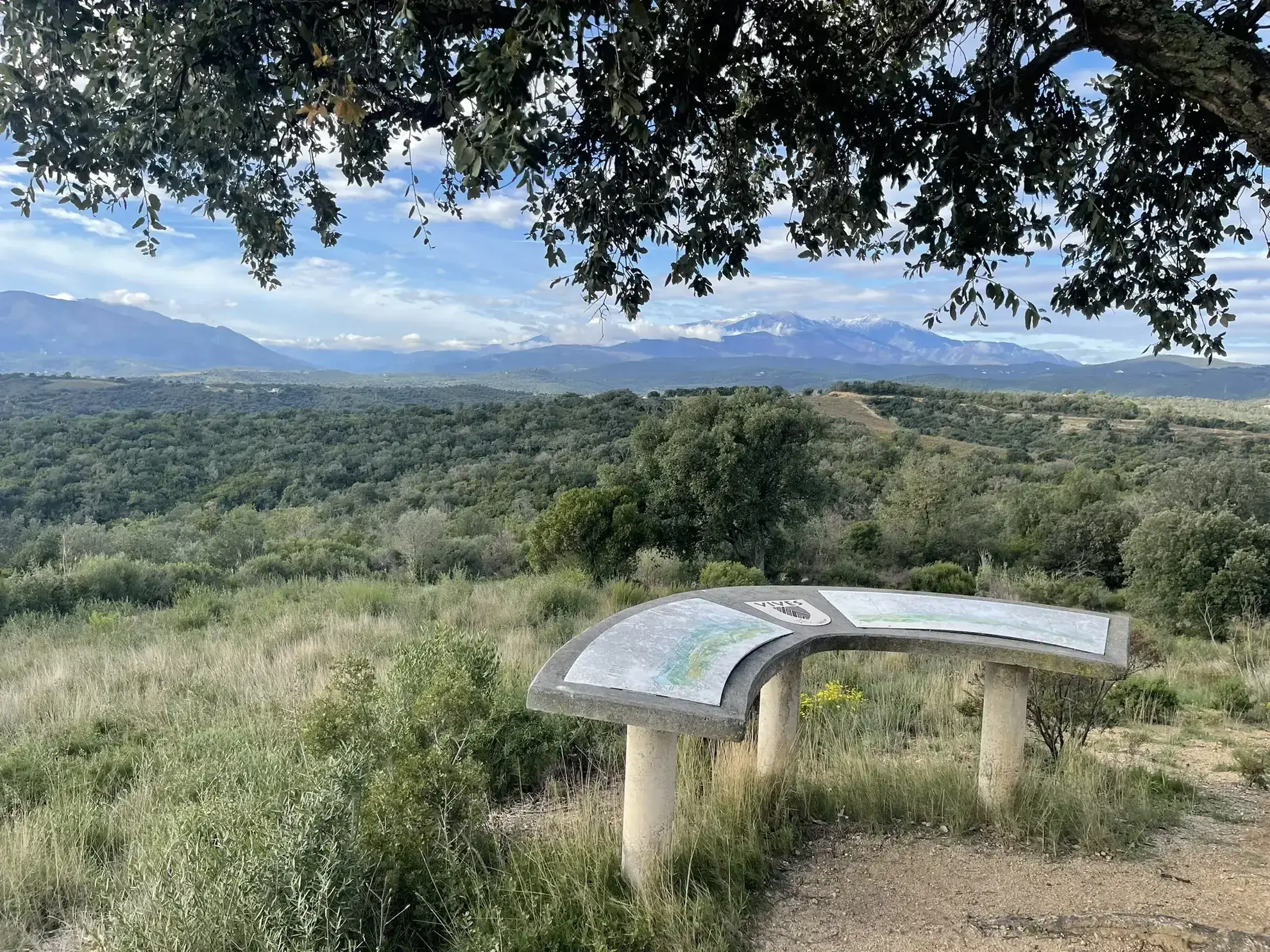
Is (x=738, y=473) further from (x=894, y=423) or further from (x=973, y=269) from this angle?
(x=894, y=423)

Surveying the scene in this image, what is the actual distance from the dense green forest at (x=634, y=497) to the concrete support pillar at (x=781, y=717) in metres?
9.72

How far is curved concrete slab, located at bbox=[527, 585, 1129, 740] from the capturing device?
2.64 metres

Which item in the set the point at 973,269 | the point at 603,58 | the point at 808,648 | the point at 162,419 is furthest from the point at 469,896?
the point at 162,419

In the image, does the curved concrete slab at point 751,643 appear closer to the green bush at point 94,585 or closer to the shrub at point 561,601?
the shrub at point 561,601

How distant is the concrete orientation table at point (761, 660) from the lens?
105 inches

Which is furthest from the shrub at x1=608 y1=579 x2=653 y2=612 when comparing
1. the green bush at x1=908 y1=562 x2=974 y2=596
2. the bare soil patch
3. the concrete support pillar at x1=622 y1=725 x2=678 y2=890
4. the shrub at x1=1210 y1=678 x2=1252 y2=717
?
the bare soil patch

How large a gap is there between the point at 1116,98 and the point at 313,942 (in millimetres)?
5493

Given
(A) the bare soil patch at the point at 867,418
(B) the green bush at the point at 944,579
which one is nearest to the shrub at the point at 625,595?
(B) the green bush at the point at 944,579

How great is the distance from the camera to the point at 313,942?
2.21 m

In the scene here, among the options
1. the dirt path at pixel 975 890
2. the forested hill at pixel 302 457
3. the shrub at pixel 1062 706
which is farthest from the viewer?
the forested hill at pixel 302 457

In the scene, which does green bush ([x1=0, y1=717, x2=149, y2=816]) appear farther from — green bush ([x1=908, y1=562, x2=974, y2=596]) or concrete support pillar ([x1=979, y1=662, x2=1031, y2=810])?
green bush ([x1=908, y1=562, x2=974, y2=596])

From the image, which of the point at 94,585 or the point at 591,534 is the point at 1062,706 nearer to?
the point at 591,534

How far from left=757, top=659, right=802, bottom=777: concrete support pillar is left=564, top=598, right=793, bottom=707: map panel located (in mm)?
301

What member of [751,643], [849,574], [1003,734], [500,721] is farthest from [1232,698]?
[849,574]
